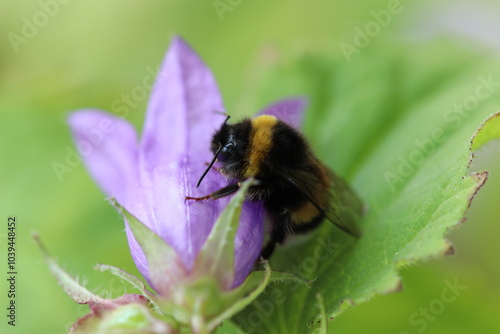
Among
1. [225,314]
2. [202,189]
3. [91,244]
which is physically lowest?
[91,244]

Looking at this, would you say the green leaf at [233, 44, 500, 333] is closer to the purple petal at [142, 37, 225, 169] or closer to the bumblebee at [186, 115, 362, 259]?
the bumblebee at [186, 115, 362, 259]

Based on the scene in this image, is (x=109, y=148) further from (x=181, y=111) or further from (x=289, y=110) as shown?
(x=289, y=110)

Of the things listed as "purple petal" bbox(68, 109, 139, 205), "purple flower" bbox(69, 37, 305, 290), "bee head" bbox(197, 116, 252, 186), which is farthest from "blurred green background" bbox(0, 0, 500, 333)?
"bee head" bbox(197, 116, 252, 186)

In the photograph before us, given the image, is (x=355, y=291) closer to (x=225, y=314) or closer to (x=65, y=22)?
(x=225, y=314)

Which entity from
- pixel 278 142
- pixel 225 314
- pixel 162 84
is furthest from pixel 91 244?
pixel 225 314

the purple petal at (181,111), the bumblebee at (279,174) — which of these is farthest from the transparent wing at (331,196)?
the purple petal at (181,111)
